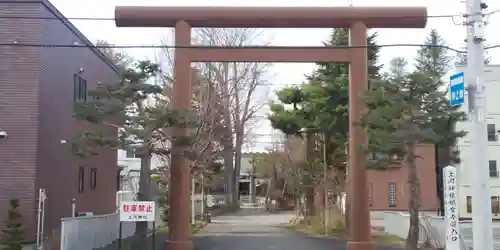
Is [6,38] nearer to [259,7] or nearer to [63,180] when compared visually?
[63,180]

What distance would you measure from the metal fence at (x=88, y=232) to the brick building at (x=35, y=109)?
1.61 meters

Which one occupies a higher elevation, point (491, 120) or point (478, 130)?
point (491, 120)

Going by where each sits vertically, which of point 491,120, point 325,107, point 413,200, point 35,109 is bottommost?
point 413,200

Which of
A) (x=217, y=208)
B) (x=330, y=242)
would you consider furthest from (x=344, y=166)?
(x=217, y=208)

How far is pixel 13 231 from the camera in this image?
18266mm

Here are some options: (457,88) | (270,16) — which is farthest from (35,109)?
(457,88)

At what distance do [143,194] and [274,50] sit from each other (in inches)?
263

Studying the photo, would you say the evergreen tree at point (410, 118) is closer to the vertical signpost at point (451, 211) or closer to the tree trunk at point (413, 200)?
the tree trunk at point (413, 200)

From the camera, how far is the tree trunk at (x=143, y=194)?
1991 centimetres

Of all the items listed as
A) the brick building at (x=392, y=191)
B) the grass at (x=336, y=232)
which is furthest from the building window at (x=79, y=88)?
the brick building at (x=392, y=191)

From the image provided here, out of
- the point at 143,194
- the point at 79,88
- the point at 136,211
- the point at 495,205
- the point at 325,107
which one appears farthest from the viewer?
the point at 495,205

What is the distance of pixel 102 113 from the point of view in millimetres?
19234

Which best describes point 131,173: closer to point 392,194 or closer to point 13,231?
point 392,194

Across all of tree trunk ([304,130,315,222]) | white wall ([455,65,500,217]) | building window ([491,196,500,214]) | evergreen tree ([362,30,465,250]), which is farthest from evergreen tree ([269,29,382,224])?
building window ([491,196,500,214])
